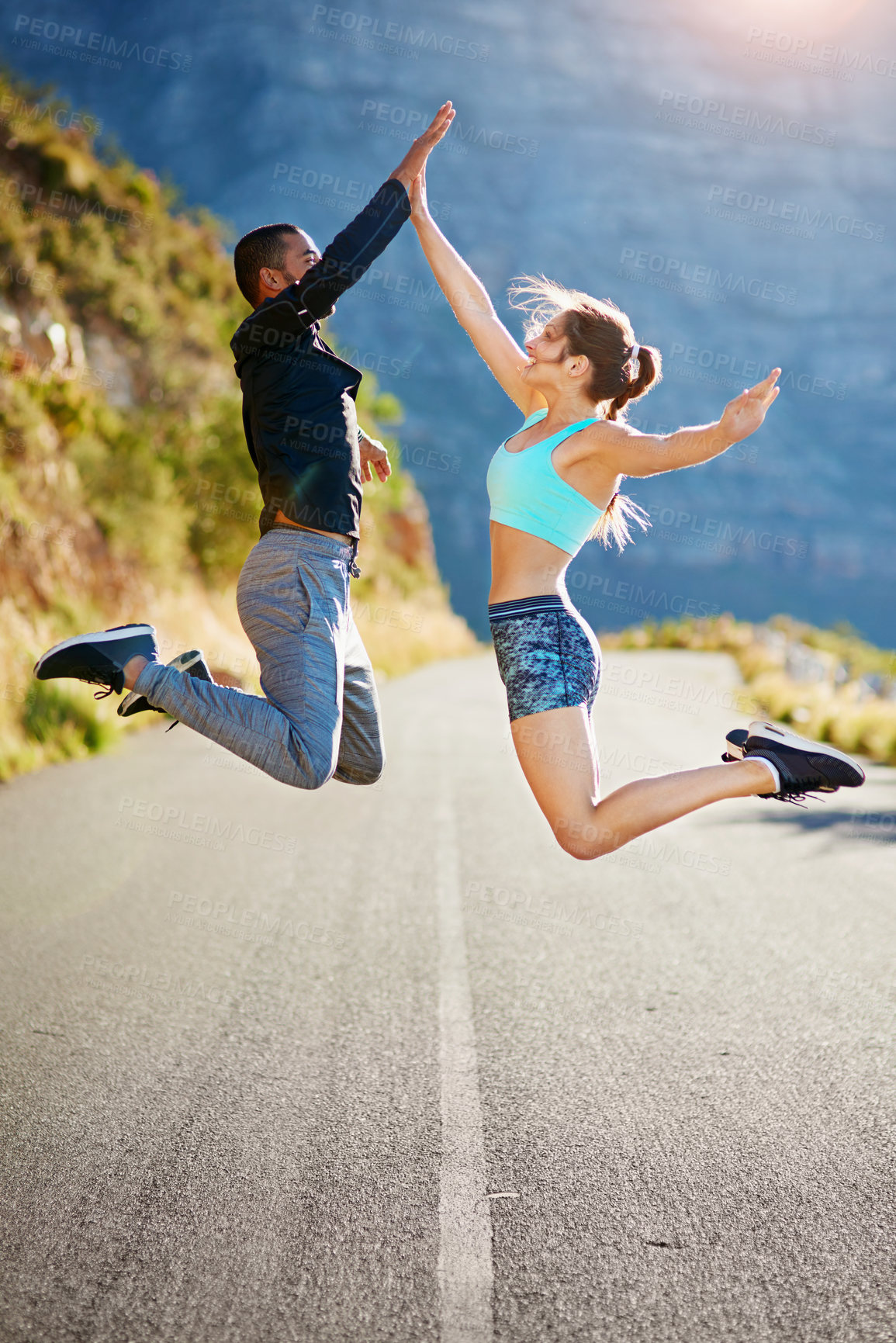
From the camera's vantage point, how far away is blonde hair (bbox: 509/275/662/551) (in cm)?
347

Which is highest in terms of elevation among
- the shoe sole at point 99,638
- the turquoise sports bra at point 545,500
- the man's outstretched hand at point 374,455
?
the man's outstretched hand at point 374,455

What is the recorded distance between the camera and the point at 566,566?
134 inches

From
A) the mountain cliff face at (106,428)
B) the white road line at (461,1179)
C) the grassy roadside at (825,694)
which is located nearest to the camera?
the white road line at (461,1179)

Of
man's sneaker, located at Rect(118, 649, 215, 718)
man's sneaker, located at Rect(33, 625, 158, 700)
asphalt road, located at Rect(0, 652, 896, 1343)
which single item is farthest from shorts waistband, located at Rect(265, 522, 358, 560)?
asphalt road, located at Rect(0, 652, 896, 1343)

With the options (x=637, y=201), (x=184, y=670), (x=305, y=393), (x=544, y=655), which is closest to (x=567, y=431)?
(x=544, y=655)

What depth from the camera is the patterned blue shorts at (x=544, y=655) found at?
3.29 meters

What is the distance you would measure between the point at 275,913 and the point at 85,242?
777 inches

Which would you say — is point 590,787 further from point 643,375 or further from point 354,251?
point 354,251

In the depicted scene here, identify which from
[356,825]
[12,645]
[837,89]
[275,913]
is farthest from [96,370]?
[837,89]

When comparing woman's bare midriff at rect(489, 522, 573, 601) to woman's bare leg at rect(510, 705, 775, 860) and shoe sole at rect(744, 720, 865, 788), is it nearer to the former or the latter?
woman's bare leg at rect(510, 705, 775, 860)

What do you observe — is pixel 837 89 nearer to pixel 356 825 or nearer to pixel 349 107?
pixel 349 107

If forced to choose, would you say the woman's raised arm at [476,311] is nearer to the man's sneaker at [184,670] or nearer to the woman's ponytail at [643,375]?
the woman's ponytail at [643,375]

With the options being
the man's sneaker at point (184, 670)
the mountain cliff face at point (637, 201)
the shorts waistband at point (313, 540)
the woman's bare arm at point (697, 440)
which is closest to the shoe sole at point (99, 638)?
the man's sneaker at point (184, 670)

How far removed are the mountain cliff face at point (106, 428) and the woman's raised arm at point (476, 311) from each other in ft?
21.4
